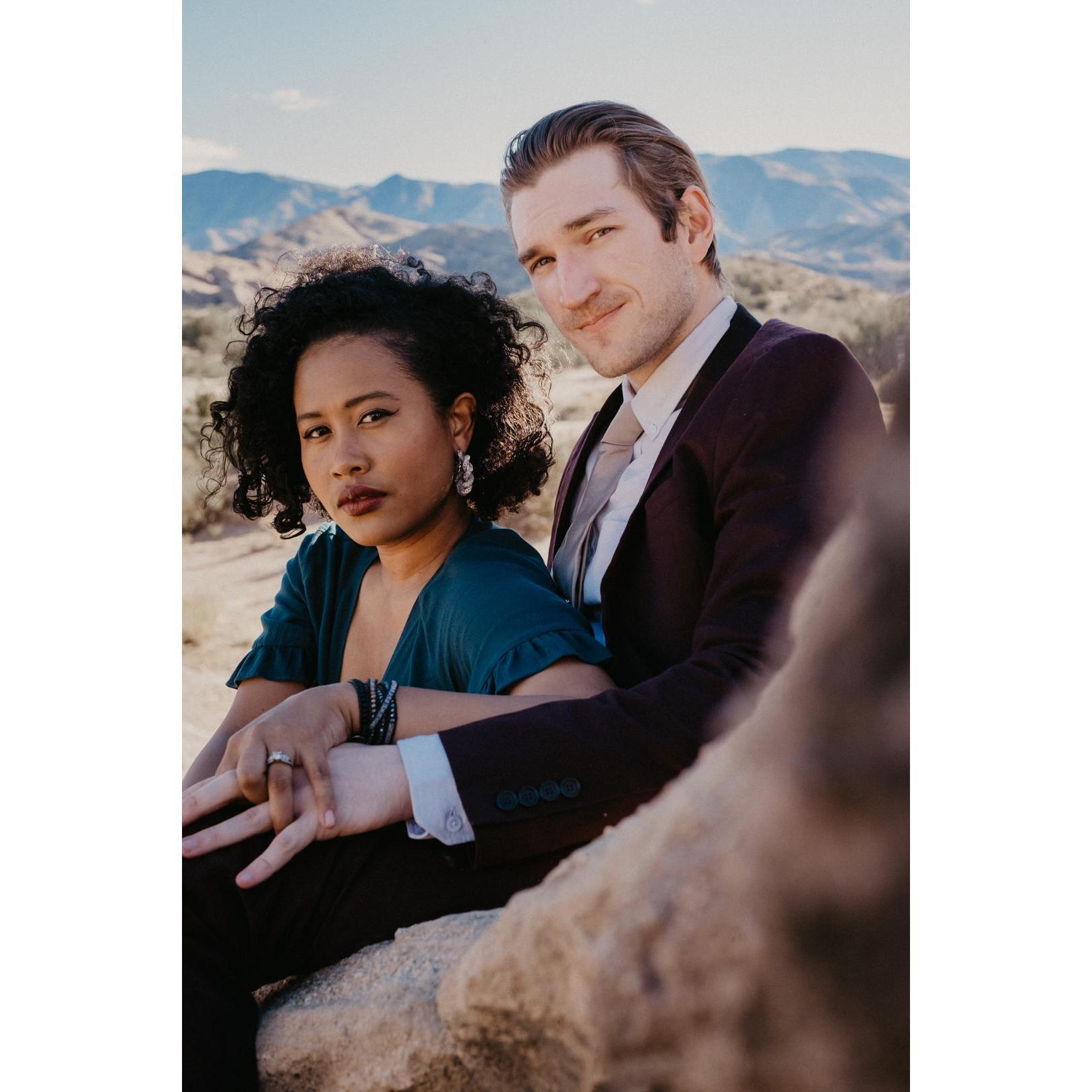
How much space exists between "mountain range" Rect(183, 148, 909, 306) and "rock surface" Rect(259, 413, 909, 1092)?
798 mm

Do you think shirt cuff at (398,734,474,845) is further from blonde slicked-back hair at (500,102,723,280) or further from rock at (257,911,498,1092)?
blonde slicked-back hair at (500,102,723,280)

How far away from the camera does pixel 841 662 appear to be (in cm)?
185

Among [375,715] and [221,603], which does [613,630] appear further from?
[221,603]

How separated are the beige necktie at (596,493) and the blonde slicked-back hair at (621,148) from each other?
43 centimetres

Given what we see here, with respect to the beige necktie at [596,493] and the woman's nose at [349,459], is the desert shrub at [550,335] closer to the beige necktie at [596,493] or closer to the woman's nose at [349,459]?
the beige necktie at [596,493]

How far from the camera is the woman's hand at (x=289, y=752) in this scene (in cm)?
184

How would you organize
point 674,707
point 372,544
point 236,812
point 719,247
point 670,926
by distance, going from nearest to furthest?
point 670,926, point 674,707, point 236,812, point 372,544, point 719,247

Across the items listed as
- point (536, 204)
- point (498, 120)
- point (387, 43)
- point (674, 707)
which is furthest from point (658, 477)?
point (387, 43)

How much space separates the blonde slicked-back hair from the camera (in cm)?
247

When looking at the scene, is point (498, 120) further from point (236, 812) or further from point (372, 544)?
point (236, 812)

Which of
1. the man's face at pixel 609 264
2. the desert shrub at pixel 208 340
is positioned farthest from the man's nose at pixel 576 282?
the desert shrub at pixel 208 340

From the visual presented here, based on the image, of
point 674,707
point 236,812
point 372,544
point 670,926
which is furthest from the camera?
point 372,544

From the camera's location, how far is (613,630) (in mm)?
2254
